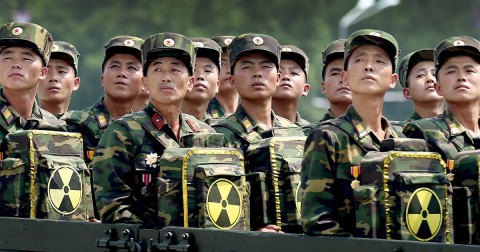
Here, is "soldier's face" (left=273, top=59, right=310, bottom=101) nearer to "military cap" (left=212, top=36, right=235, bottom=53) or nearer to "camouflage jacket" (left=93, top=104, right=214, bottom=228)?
"military cap" (left=212, top=36, right=235, bottom=53)

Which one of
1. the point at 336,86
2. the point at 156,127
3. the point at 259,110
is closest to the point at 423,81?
the point at 336,86

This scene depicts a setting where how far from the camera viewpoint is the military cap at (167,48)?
8477 mm

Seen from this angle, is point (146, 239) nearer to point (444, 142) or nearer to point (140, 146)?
point (140, 146)

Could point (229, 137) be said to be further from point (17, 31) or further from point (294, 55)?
point (294, 55)

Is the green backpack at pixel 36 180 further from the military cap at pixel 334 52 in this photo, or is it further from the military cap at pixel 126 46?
the military cap at pixel 334 52

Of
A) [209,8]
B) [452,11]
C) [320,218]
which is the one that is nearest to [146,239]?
[320,218]

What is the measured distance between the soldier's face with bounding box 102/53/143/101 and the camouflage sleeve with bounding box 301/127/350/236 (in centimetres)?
319

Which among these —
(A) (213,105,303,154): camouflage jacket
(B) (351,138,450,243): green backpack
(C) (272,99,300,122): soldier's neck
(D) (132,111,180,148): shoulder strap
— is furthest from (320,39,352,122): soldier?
(B) (351,138,450,243): green backpack

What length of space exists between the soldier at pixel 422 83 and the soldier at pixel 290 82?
80 cm

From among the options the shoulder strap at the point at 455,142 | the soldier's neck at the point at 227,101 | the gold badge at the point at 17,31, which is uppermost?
the gold badge at the point at 17,31

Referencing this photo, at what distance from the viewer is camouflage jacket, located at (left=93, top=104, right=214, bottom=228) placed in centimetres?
800

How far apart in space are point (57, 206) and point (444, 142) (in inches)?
89.5

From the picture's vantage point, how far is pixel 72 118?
10.4 m

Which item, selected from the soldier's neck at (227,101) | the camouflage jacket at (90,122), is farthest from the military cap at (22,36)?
the soldier's neck at (227,101)
